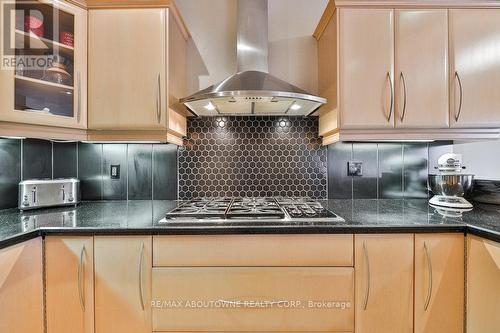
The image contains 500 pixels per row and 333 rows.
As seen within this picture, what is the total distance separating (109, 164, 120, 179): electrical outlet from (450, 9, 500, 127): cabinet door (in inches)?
83.5

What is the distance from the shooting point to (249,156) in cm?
182

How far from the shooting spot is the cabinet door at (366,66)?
1.42 metres


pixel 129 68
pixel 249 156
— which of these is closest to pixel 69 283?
pixel 129 68

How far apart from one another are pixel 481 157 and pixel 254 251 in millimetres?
1799

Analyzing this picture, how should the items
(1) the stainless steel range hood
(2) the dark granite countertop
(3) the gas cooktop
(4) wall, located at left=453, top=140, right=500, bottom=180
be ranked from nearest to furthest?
(2) the dark granite countertop < (3) the gas cooktop < (1) the stainless steel range hood < (4) wall, located at left=453, top=140, right=500, bottom=180

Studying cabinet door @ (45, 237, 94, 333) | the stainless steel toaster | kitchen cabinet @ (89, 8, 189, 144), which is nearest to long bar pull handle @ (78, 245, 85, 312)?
cabinet door @ (45, 237, 94, 333)

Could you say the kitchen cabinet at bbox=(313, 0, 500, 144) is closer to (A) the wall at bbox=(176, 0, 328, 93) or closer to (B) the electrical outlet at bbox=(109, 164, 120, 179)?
(A) the wall at bbox=(176, 0, 328, 93)

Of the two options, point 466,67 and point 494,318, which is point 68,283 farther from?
point 466,67

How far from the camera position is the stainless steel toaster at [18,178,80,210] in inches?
54.7

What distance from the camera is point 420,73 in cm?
142

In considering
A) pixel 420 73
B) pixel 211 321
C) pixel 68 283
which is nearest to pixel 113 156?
pixel 68 283

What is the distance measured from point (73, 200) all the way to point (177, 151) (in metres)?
0.69

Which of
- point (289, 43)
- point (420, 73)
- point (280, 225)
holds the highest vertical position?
point (289, 43)

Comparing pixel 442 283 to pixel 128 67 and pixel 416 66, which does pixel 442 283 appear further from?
pixel 128 67
